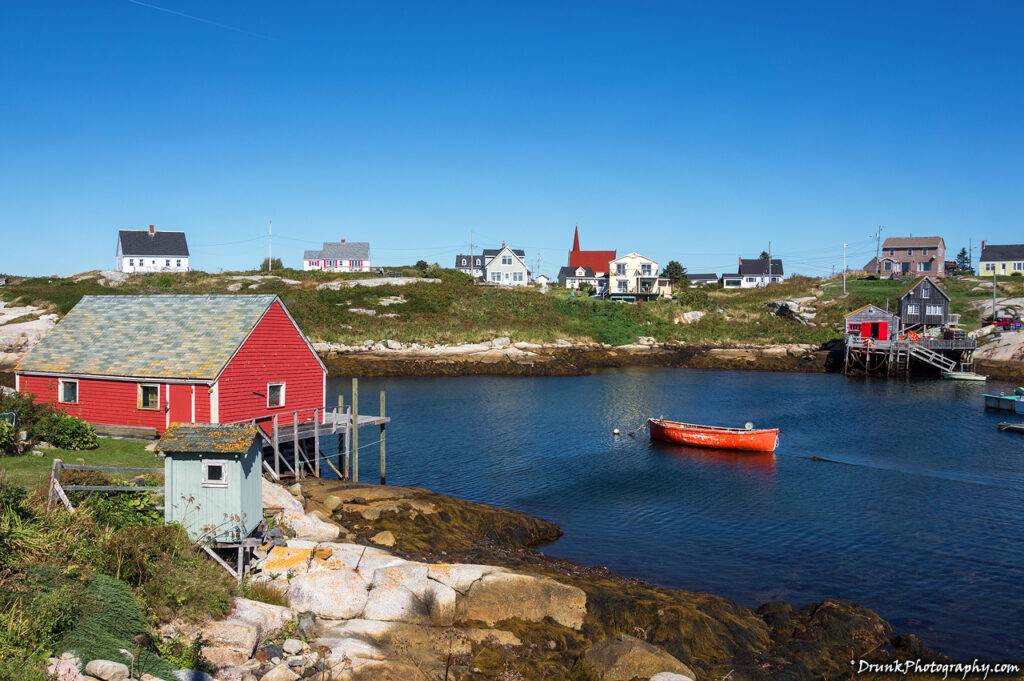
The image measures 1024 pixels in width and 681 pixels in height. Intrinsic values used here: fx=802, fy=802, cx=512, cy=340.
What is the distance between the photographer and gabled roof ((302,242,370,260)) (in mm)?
143000

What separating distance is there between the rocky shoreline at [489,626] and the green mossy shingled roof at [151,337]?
30.6 feet

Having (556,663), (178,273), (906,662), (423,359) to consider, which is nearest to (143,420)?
(556,663)

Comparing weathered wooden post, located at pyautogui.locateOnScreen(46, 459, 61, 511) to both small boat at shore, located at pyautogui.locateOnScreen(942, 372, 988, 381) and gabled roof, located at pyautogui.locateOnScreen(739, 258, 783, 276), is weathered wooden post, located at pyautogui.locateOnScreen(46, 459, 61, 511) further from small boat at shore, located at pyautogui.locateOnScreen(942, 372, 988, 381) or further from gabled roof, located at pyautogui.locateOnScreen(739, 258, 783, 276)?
gabled roof, located at pyautogui.locateOnScreen(739, 258, 783, 276)

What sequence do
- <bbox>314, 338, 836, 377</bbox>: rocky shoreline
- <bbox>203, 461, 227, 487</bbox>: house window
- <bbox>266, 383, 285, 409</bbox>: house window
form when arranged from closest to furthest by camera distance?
<bbox>203, 461, 227, 487</bbox>: house window
<bbox>266, 383, 285, 409</bbox>: house window
<bbox>314, 338, 836, 377</bbox>: rocky shoreline

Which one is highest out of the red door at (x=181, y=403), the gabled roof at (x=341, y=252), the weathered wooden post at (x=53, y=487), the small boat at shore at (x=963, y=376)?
the gabled roof at (x=341, y=252)

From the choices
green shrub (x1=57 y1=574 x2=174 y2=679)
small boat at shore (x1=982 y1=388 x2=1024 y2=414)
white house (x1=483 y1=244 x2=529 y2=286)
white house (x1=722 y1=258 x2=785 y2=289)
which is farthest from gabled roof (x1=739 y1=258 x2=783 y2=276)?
green shrub (x1=57 y1=574 x2=174 y2=679)

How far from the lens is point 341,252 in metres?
144

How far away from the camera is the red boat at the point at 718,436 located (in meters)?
44.3

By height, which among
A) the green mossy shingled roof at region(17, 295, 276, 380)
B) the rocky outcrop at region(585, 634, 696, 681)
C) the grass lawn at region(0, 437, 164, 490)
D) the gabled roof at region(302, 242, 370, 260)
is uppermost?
the gabled roof at region(302, 242, 370, 260)

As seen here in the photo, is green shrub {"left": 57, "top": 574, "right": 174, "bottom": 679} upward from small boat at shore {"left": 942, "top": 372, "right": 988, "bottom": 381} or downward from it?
downward

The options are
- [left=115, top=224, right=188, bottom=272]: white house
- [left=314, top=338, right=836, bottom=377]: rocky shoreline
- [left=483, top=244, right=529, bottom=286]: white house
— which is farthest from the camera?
[left=483, top=244, right=529, bottom=286]: white house

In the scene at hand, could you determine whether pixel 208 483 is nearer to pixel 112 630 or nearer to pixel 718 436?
pixel 112 630

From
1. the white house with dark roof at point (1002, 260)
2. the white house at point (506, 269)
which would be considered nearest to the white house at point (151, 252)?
the white house at point (506, 269)

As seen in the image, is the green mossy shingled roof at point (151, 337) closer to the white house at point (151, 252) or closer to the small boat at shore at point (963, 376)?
the small boat at shore at point (963, 376)
